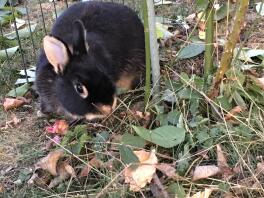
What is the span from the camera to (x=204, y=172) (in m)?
2.18

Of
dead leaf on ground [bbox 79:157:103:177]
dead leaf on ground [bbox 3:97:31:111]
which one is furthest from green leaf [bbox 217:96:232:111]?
dead leaf on ground [bbox 3:97:31:111]

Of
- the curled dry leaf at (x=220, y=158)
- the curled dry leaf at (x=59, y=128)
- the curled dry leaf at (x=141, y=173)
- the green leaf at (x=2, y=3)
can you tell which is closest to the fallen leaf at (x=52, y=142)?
the curled dry leaf at (x=59, y=128)

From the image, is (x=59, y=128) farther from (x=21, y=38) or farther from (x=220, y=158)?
(x=21, y=38)

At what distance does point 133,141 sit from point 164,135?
5.3 inches

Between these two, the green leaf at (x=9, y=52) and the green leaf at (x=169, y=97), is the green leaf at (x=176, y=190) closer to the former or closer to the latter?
the green leaf at (x=169, y=97)

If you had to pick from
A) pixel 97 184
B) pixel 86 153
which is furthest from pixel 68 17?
pixel 97 184

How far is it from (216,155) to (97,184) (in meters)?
0.52

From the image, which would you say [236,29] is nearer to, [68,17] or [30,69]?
[68,17]

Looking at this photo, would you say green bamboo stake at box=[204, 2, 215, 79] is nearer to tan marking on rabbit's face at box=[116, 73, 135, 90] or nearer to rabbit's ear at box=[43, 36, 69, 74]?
tan marking on rabbit's face at box=[116, 73, 135, 90]

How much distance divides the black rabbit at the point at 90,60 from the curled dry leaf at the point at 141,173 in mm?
411

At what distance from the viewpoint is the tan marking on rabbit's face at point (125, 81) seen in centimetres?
287

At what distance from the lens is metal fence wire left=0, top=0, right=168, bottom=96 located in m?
3.25

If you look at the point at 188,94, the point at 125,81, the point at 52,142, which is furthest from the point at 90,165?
the point at 125,81

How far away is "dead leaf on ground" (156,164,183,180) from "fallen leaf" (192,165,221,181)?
7cm
